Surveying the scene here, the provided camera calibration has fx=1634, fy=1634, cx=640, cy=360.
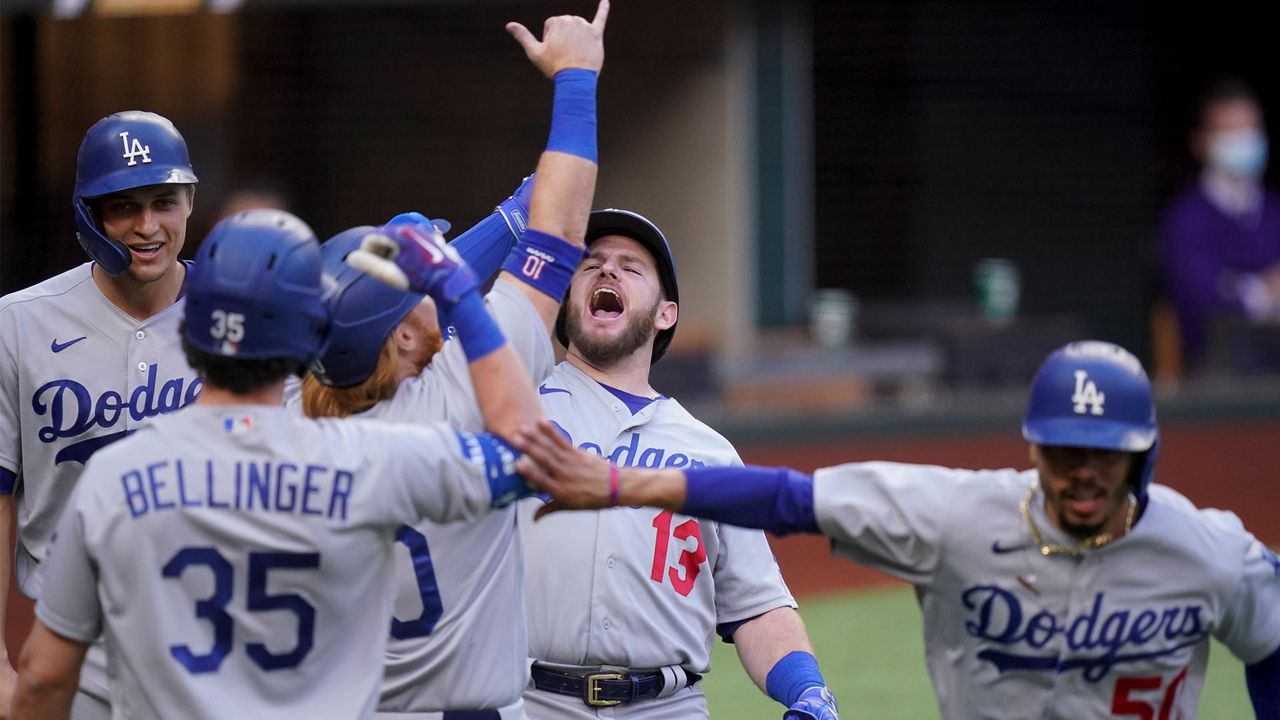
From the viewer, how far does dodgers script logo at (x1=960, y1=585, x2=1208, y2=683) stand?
124 inches

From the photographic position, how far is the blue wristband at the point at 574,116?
133 inches

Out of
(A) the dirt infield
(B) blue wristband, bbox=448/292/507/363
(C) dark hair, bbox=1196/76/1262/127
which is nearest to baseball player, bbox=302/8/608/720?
(B) blue wristband, bbox=448/292/507/363

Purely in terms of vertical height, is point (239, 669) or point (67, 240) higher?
point (67, 240)

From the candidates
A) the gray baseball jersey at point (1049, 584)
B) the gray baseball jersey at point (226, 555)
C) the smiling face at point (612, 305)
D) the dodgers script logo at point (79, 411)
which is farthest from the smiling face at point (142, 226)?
the gray baseball jersey at point (1049, 584)

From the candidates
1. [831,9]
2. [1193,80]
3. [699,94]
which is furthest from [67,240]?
[1193,80]

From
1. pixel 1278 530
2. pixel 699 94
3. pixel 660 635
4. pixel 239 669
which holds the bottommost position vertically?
pixel 1278 530

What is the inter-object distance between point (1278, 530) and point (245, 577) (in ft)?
31.8

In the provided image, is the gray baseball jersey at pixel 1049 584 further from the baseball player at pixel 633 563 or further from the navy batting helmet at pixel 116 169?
the navy batting helmet at pixel 116 169

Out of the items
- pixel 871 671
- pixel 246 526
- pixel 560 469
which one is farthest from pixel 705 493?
pixel 871 671

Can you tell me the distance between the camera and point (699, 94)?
502 inches

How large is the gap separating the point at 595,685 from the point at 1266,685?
153 cm

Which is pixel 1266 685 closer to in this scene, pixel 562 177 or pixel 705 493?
pixel 705 493

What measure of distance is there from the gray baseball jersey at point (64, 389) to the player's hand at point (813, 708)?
161 cm

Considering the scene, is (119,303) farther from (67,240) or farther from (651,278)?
(67,240)
